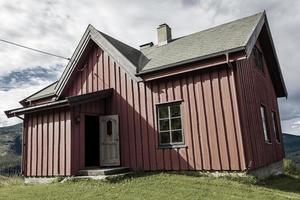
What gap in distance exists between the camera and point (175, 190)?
8.75 metres

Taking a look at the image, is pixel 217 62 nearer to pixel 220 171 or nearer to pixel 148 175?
pixel 220 171

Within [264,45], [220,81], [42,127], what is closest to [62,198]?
[42,127]

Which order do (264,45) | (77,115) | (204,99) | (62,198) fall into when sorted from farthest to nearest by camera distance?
1. (264,45)
2. (77,115)
3. (204,99)
4. (62,198)

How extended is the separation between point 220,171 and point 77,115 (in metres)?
5.74

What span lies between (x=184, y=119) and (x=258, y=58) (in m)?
6.03

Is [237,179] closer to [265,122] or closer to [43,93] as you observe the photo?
[265,122]

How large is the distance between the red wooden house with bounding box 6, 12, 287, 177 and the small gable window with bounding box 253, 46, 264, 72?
0.84 ft

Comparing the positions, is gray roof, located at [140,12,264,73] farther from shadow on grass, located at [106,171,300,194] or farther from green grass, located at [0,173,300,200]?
green grass, located at [0,173,300,200]

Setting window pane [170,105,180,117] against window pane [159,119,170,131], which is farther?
window pane [159,119,170,131]

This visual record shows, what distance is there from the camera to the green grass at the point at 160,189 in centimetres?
831

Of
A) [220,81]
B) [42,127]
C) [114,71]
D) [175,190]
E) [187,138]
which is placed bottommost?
[175,190]

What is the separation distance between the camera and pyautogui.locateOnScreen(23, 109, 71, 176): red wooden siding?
11.8 m

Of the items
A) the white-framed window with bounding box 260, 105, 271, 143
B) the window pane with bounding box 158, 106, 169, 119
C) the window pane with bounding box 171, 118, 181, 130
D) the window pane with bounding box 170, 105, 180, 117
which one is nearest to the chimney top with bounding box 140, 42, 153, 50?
the window pane with bounding box 158, 106, 169, 119

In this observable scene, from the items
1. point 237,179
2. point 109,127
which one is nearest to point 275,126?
point 237,179
